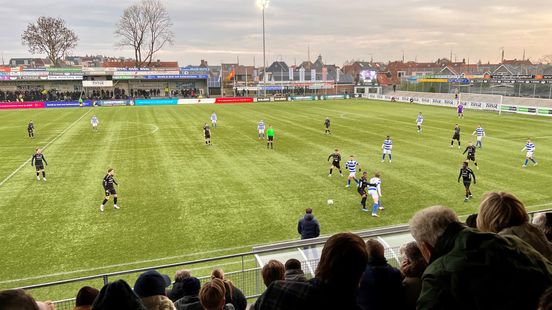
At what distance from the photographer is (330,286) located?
8.83ft

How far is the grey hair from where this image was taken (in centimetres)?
296

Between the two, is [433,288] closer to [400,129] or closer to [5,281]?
[5,281]

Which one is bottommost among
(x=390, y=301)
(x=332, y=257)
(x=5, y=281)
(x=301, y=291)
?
(x=5, y=281)

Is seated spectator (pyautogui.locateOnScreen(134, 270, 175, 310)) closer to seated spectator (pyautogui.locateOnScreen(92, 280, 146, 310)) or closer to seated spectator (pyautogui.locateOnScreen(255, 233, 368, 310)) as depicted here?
seated spectator (pyautogui.locateOnScreen(92, 280, 146, 310))

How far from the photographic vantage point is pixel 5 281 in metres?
10.4

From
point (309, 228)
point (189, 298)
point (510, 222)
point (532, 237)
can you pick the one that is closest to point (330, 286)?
point (510, 222)

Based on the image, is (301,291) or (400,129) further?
(400,129)

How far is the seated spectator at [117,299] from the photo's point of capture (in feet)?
9.99

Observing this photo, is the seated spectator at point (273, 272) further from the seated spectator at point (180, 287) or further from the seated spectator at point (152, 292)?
the seated spectator at point (152, 292)

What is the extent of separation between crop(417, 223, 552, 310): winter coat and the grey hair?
0.29m

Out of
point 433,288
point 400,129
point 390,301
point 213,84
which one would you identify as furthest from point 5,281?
point 213,84

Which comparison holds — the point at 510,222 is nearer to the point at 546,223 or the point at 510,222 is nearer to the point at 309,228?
the point at 546,223

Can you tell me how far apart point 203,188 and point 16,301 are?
52.1 ft

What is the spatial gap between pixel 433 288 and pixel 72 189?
1905cm
